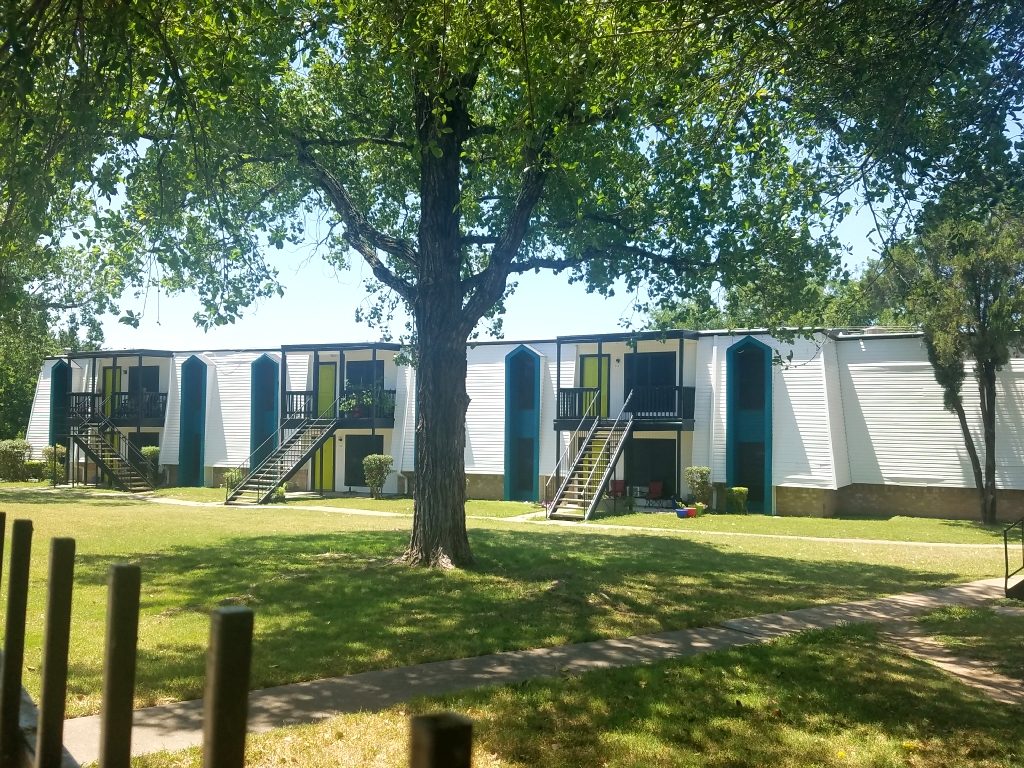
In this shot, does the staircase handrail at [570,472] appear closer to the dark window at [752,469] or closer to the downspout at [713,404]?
the downspout at [713,404]

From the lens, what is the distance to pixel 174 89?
8859mm

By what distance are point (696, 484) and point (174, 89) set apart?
25.1m

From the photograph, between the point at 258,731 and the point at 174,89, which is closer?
the point at 258,731

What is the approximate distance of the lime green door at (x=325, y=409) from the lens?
128ft

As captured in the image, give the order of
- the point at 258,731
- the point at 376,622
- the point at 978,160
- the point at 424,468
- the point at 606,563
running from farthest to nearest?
the point at 606,563
the point at 424,468
the point at 978,160
the point at 376,622
the point at 258,731

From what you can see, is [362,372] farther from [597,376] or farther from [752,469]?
[752,469]

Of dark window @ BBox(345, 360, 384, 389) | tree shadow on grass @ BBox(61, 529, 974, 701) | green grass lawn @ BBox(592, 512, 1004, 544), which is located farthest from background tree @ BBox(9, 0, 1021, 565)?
dark window @ BBox(345, 360, 384, 389)

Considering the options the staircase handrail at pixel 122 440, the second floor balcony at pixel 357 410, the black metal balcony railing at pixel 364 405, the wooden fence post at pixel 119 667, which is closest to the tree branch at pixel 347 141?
the wooden fence post at pixel 119 667

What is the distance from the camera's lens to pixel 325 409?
38969 mm

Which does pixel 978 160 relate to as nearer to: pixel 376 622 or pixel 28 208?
pixel 376 622

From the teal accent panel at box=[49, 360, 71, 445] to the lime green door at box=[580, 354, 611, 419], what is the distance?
27174mm

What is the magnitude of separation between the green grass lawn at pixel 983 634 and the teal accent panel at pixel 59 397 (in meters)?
43.4

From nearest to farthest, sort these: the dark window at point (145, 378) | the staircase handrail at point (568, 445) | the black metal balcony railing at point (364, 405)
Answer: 1. the staircase handrail at point (568, 445)
2. the black metal balcony railing at point (364, 405)
3. the dark window at point (145, 378)

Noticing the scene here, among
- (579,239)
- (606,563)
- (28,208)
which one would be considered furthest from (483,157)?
(28,208)
